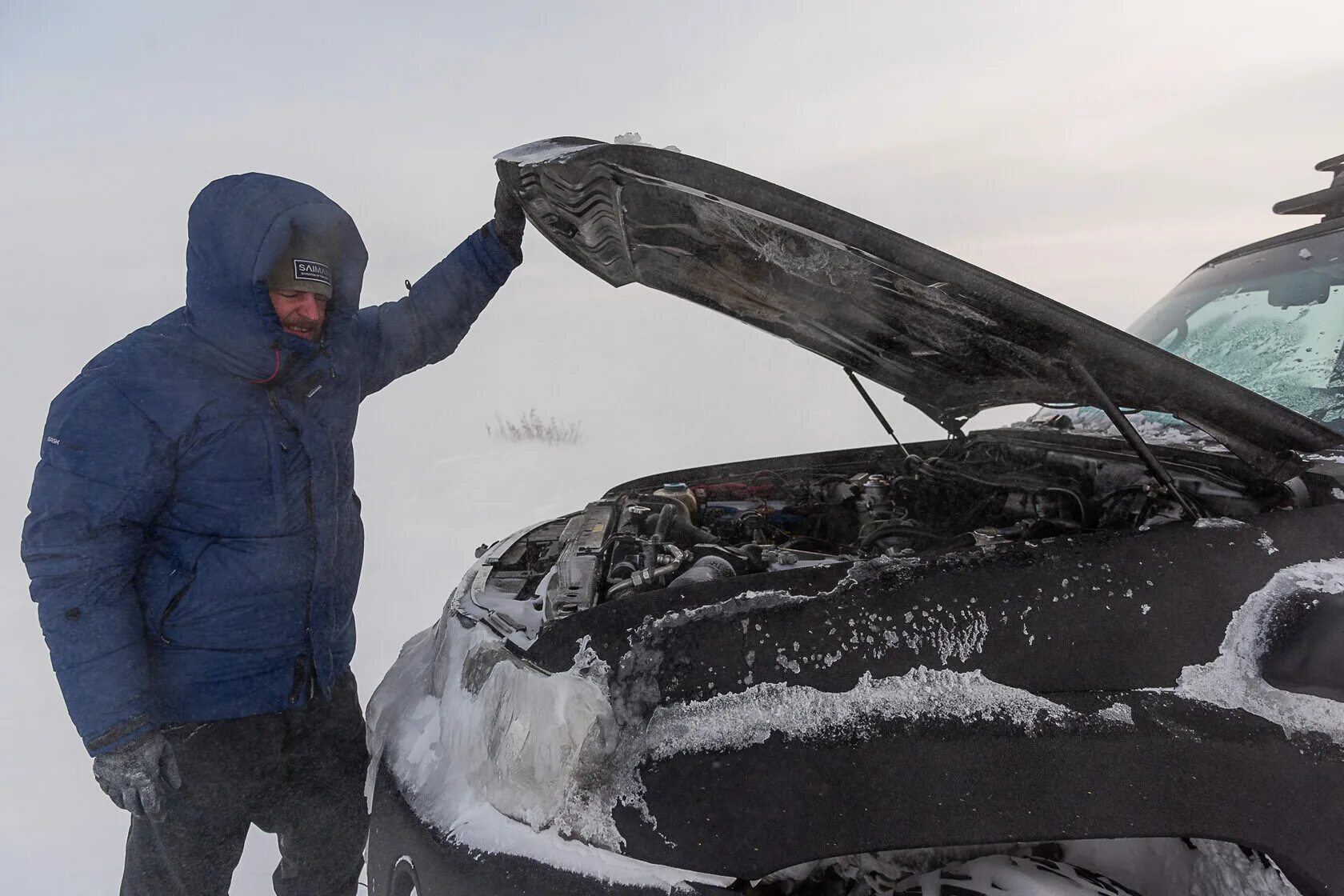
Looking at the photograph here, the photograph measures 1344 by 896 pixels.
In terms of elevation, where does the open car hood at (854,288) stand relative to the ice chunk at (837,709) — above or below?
above

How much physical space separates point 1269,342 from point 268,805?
3381 millimetres

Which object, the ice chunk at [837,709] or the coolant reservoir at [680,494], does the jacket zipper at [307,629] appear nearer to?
the coolant reservoir at [680,494]

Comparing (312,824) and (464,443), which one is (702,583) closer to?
(312,824)

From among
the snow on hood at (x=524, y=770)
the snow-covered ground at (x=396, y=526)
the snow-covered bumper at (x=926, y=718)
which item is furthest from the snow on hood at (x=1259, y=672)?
the snow-covered ground at (x=396, y=526)

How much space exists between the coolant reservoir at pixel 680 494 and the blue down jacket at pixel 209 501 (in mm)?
1066

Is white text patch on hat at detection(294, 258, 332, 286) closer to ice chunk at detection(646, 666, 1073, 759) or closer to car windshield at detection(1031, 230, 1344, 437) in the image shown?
ice chunk at detection(646, 666, 1073, 759)

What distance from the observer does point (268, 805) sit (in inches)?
85.7

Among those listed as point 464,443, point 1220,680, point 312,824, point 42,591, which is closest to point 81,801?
point 312,824

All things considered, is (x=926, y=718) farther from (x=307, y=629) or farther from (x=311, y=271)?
(x=311, y=271)

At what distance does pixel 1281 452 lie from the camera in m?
1.56

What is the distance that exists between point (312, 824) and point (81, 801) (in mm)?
1907

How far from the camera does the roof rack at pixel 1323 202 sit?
104 inches

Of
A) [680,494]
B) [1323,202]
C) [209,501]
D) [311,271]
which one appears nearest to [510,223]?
[311,271]

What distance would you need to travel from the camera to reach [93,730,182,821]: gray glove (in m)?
1.76
